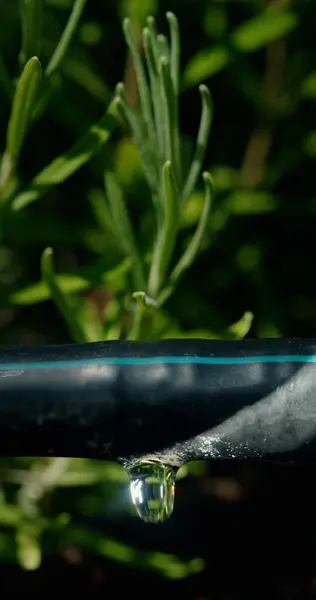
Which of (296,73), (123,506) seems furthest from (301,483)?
(296,73)

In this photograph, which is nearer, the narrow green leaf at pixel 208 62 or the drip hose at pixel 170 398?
the drip hose at pixel 170 398

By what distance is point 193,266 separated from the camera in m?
0.99

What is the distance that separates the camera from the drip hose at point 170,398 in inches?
17.2

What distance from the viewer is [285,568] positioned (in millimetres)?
881

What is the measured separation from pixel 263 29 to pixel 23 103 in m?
0.33

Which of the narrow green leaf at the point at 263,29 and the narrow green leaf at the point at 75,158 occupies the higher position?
the narrow green leaf at the point at 263,29

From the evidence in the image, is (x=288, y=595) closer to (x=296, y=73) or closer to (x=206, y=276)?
(x=206, y=276)

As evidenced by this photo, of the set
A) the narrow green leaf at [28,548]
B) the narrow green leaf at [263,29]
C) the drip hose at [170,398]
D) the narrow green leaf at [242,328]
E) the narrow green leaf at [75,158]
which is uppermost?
the narrow green leaf at [263,29]

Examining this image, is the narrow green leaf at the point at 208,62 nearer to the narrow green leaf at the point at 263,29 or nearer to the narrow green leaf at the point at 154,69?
the narrow green leaf at the point at 263,29

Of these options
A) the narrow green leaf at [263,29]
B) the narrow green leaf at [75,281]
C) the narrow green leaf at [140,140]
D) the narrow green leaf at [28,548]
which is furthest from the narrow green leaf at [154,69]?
the narrow green leaf at [28,548]

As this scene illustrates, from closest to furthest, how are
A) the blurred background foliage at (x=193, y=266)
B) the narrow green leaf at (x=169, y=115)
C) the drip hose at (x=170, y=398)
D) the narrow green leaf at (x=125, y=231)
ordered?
the drip hose at (x=170, y=398) → the narrow green leaf at (x=169, y=115) → the narrow green leaf at (x=125, y=231) → the blurred background foliage at (x=193, y=266)

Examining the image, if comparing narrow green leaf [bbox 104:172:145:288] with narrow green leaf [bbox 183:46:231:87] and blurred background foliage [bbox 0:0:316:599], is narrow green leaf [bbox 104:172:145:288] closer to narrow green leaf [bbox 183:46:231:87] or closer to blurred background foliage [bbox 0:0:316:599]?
blurred background foliage [bbox 0:0:316:599]

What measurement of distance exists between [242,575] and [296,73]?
1.86ft

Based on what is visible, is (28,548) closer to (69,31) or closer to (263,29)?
(69,31)
